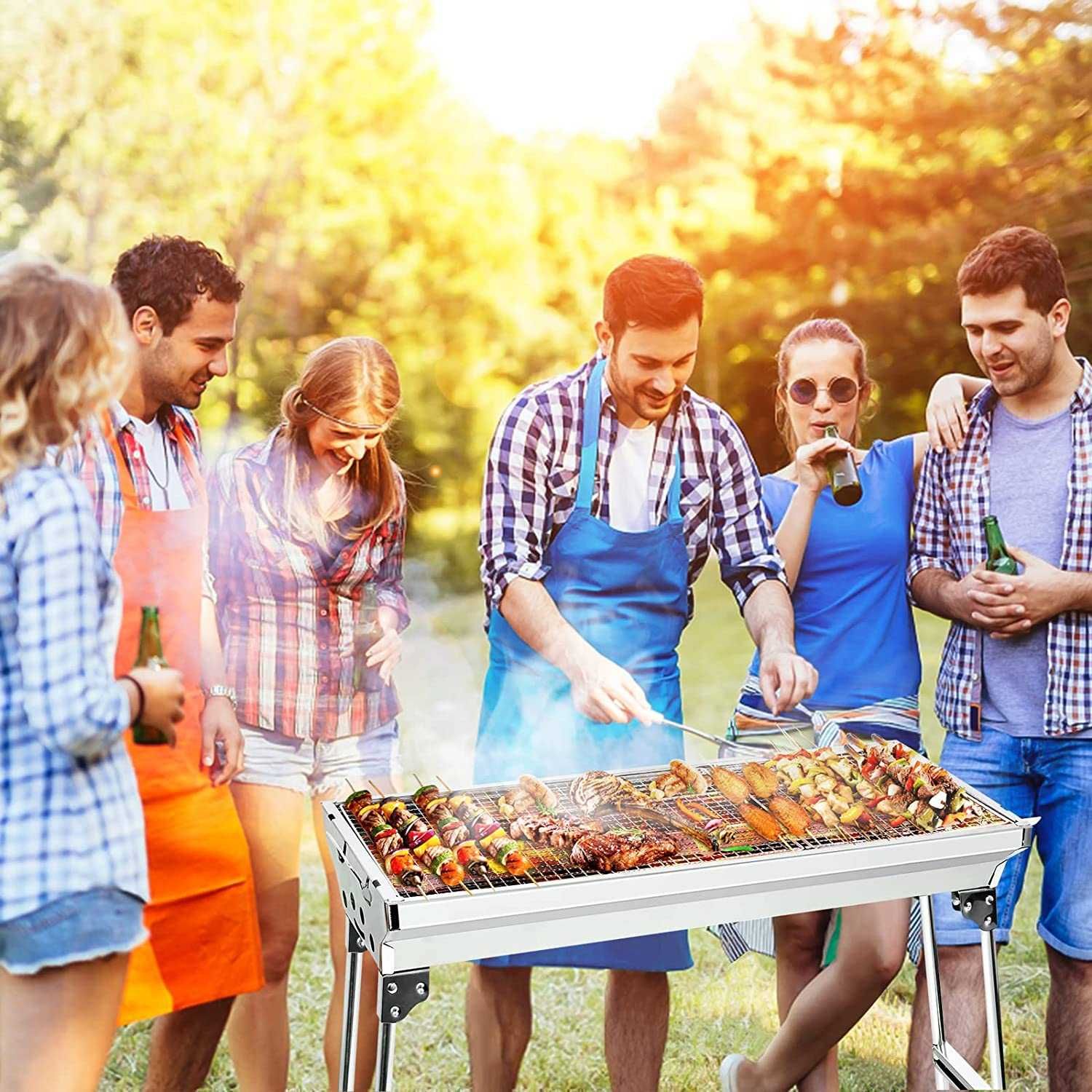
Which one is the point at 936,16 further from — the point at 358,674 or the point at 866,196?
the point at 358,674

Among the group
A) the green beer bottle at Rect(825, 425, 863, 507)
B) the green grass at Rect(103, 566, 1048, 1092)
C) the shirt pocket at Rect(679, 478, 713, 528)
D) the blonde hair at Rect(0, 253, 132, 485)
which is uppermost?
the blonde hair at Rect(0, 253, 132, 485)

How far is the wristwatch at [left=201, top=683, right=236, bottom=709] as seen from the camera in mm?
2848

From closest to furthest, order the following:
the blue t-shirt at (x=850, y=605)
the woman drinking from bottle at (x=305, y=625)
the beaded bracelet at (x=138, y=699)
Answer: the beaded bracelet at (x=138, y=699)
the woman drinking from bottle at (x=305, y=625)
the blue t-shirt at (x=850, y=605)

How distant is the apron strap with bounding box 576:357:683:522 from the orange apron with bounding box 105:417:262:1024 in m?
0.91

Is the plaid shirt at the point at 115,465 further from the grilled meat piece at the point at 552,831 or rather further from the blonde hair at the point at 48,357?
the grilled meat piece at the point at 552,831

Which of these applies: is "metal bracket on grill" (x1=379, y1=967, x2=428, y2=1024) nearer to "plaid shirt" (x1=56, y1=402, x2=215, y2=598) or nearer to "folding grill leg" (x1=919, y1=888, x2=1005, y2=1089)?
"plaid shirt" (x1=56, y1=402, x2=215, y2=598)

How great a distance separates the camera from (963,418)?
341 centimetres

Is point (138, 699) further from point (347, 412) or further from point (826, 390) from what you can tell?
point (826, 390)

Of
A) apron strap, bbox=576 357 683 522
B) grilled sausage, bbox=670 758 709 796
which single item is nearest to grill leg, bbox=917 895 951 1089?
grilled sausage, bbox=670 758 709 796

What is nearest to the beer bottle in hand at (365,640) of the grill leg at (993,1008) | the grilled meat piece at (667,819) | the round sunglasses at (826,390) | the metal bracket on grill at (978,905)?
the grilled meat piece at (667,819)

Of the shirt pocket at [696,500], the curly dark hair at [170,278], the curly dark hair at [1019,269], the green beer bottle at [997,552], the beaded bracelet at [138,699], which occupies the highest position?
the curly dark hair at [1019,269]

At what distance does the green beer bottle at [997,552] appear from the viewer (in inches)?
130

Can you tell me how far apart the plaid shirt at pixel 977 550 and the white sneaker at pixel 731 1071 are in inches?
40.5

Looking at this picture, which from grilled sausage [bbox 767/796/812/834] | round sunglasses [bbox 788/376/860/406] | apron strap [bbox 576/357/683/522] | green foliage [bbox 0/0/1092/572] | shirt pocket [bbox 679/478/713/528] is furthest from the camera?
round sunglasses [bbox 788/376/860/406]
